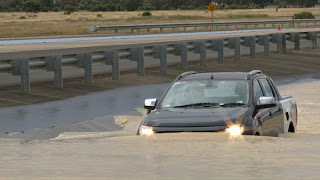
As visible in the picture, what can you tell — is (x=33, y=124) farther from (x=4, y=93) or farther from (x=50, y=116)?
(x=4, y=93)

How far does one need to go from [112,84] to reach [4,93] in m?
5.16

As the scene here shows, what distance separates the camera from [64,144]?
1302 centimetres

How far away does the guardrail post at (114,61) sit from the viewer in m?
28.4

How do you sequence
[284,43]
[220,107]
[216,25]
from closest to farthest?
[220,107] < [284,43] < [216,25]

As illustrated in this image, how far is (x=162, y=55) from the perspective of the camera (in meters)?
32.1

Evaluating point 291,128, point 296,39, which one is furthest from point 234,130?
point 296,39

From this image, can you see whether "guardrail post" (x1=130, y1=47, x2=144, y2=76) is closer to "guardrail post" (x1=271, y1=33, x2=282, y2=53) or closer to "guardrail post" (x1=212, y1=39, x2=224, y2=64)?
"guardrail post" (x1=212, y1=39, x2=224, y2=64)

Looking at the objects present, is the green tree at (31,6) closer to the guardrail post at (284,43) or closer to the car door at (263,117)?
the guardrail post at (284,43)

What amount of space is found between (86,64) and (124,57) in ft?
11.9

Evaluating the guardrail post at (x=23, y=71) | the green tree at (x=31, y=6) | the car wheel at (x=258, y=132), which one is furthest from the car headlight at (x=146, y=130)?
the green tree at (x=31, y=6)

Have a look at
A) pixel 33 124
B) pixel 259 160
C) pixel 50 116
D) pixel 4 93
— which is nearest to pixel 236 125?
pixel 259 160

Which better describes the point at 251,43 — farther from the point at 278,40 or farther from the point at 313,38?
the point at 313,38

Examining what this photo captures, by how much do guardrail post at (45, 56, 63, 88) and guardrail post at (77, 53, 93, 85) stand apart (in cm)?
178

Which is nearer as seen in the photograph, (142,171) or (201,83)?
(142,171)
